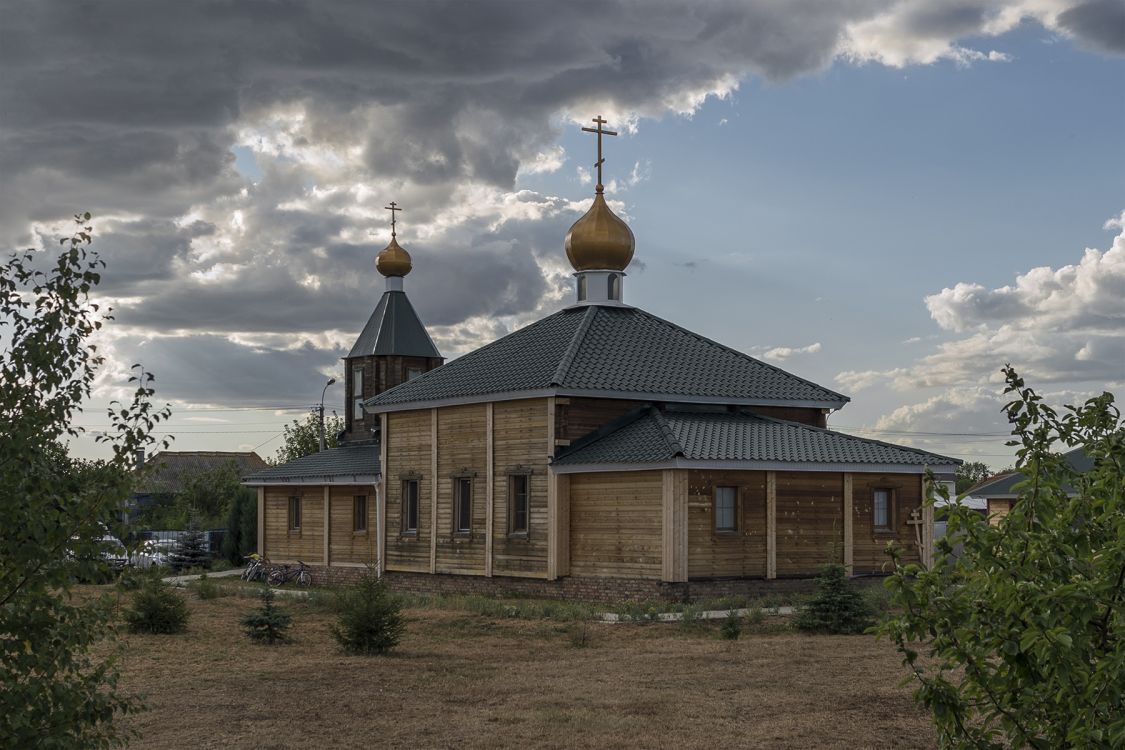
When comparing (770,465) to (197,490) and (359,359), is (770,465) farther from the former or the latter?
(197,490)

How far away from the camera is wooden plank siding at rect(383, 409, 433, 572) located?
29094 millimetres

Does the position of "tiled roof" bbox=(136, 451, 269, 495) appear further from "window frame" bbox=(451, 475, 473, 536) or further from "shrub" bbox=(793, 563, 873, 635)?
"shrub" bbox=(793, 563, 873, 635)

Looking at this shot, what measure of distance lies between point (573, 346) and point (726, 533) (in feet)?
20.1

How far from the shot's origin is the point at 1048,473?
5.53 metres

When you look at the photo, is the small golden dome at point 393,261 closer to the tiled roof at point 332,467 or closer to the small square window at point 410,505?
the tiled roof at point 332,467

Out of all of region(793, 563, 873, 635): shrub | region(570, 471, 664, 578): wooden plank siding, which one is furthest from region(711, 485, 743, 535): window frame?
region(793, 563, 873, 635): shrub

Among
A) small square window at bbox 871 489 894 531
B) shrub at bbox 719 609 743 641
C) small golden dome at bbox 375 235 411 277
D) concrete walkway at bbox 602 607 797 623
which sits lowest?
concrete walkway at bbox 602 607 797 623

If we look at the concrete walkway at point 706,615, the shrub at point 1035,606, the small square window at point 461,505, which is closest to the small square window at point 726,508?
the concrete walkway at point 706,615

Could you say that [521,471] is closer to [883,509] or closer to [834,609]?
[883,509]

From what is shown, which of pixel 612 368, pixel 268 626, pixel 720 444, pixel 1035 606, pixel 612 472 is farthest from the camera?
pixel 612 368

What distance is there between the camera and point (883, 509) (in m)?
25.5

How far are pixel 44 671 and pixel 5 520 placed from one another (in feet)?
2.83

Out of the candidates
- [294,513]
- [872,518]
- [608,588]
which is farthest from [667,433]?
[294,513]

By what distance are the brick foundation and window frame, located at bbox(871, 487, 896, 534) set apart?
43.3 inches
